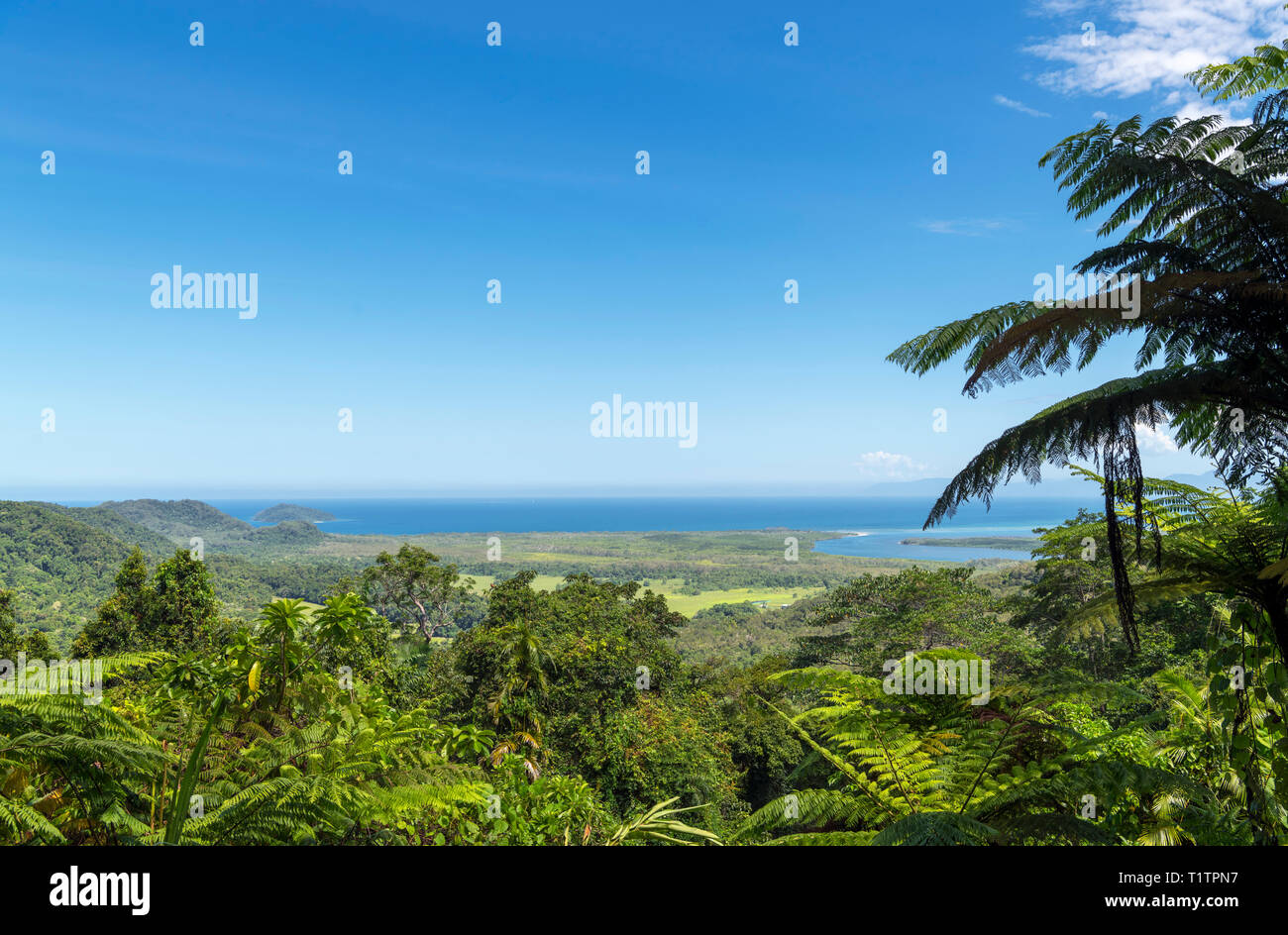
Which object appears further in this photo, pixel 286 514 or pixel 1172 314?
pixel 286 514

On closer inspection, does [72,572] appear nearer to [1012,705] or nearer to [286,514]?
[1012,705]

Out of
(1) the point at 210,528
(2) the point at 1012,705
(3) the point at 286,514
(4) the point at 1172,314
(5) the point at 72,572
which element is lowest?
(1) the point at 210,528

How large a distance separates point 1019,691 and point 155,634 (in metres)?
19.7

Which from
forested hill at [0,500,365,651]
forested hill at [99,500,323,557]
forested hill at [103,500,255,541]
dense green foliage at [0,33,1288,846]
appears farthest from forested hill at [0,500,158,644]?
dense green foliage at [0,33,1288,846]

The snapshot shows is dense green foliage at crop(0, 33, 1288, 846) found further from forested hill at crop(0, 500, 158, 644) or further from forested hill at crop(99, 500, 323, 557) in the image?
forested hill at crop(99, 500, 323, 557)

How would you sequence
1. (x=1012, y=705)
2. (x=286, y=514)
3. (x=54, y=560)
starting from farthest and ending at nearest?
(x=286, y=514) → (x=54, y=560) → (x=1012, y=705)

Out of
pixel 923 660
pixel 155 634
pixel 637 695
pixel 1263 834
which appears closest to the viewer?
pixel 1263 834

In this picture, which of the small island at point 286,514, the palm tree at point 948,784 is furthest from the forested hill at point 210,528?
the palm tree at point 948,784

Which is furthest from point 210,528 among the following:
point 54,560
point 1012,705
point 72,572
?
point 1012,705

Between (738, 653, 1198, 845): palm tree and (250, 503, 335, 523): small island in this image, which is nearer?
(738, 653, 1198, 845): palm tree

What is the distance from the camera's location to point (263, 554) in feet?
330
